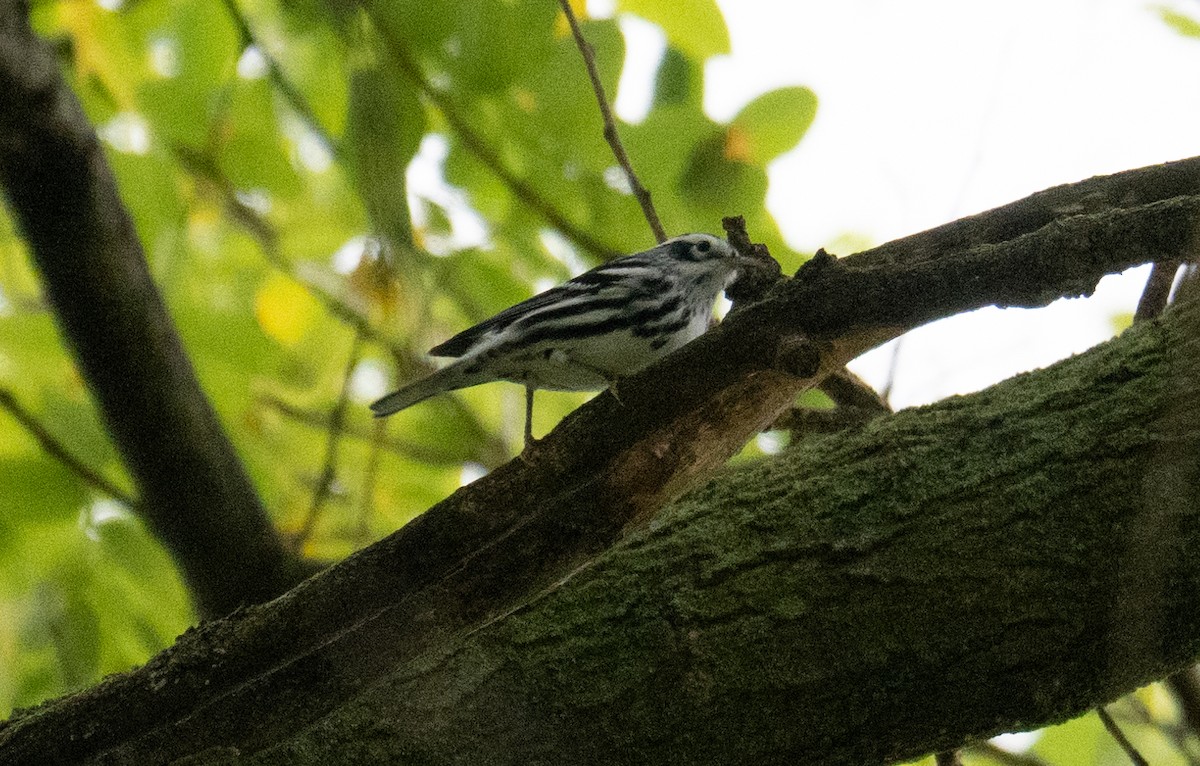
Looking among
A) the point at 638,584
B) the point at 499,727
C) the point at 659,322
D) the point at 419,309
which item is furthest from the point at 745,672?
the point at 659,322

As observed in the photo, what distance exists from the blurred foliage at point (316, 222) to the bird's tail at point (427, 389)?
0.30ft

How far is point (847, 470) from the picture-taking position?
116 inches

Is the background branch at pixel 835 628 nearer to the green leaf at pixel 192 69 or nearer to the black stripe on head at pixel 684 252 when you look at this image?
the black stripe on head at pixel 684 252

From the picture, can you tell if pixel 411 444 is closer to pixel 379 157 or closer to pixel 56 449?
pixel 56 449

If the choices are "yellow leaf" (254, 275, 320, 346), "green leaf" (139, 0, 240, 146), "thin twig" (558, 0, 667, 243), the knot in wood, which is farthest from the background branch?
"yellow leaf" (254, 275, 320, 346)

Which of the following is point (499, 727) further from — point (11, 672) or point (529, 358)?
point (11, 672)

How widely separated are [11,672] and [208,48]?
104 inches

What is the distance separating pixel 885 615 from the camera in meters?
2.61

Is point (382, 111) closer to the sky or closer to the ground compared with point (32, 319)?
closer to the ground

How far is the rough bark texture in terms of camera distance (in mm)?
2535

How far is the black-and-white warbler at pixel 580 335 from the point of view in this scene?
157 inches

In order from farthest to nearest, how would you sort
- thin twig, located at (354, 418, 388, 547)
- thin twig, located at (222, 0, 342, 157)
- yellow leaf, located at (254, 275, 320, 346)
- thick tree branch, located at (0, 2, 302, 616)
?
yellow leaf, located at (254, 275, 320, 346) → thin twig, located at (354, 418, 388, 547) → thin twig, located at (222, 0, 342, 157) → thick tree branch, located at (0, 2, 302, 616)

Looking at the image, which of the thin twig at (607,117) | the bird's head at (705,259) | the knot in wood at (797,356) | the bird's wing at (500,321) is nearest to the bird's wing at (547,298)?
the bird's wing at (500,321)

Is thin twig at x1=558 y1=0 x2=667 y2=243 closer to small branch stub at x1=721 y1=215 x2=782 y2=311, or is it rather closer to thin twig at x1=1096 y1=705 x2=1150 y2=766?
small branch stub at x1=721 y1=215 x2=782 y2=311
